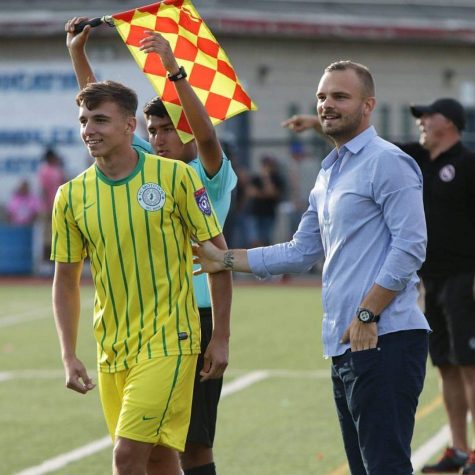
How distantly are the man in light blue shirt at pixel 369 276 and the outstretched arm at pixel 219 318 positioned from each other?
512 millimetres

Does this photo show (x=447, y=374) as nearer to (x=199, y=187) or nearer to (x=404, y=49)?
(x=199, y=187)

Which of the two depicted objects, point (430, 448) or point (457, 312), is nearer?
point (457, 312)

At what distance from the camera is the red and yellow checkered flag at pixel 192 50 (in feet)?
22.7

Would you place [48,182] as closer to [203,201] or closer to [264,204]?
[264,204]

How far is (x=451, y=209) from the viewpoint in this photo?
907 cm

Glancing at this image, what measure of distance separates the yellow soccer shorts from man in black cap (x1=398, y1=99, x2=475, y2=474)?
3.17 meters

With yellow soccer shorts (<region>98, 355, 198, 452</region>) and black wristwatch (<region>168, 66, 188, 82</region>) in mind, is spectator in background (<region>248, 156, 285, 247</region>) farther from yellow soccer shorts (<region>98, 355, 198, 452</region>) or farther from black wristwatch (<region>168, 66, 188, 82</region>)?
yellow soccer shorts (<region>98, 355, 198, 452</region>)

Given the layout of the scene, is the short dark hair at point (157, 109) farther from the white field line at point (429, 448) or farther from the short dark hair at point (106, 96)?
the white field line at point (429, 448)

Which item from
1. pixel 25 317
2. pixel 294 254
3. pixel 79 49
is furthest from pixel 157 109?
pixel 25 317

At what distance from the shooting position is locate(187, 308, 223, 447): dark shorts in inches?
269

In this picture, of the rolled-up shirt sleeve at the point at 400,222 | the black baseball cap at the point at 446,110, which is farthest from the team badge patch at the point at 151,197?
the black baseball cap at the point at 446,110

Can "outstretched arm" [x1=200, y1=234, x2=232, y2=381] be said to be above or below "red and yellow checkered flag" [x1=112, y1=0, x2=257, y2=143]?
below

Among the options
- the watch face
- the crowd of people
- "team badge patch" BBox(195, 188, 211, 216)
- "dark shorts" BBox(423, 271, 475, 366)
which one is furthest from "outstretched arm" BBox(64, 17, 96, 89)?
"dark shorts" BBox(423, 271, 475, 366)

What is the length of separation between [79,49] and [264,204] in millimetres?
19018
